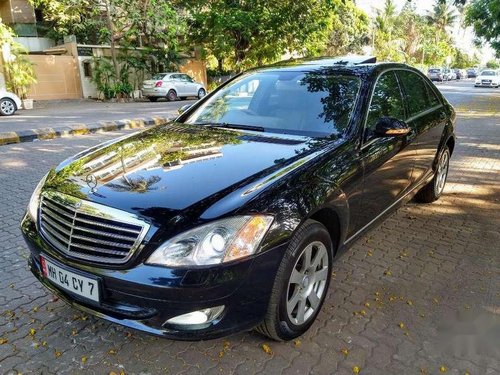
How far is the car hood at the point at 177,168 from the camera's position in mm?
2326

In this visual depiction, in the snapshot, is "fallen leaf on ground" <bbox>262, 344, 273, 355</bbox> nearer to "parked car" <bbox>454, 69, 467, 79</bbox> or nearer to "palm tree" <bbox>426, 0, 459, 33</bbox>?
"parked car" <bbox>454, 69, 467, 79</bbox>

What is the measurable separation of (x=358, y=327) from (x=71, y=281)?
181 cm

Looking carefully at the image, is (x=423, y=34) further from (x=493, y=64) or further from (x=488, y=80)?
(x=493, y=64)

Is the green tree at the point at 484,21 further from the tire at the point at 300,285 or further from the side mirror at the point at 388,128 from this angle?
the tire at the point at 300,285

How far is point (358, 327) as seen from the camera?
2.85 meters

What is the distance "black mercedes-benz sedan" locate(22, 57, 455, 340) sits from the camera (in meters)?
2.17

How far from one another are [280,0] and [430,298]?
22541mm

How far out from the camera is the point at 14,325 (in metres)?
2.86

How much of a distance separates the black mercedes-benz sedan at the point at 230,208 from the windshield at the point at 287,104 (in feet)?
0.04

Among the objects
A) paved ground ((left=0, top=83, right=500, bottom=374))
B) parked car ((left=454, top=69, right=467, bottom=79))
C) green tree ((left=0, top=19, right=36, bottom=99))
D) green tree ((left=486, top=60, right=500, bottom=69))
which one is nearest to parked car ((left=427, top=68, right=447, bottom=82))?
parked car ((left=454, top=69, right=467, bottom=79))

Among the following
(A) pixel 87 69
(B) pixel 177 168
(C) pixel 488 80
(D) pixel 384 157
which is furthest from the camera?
(C) pixel 488 80

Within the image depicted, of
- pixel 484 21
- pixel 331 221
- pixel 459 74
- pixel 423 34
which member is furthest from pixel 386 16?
pixel 331 221

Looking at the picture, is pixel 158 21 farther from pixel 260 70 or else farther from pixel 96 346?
pixel 96 346

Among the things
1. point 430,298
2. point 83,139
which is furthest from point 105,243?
point 83,139
